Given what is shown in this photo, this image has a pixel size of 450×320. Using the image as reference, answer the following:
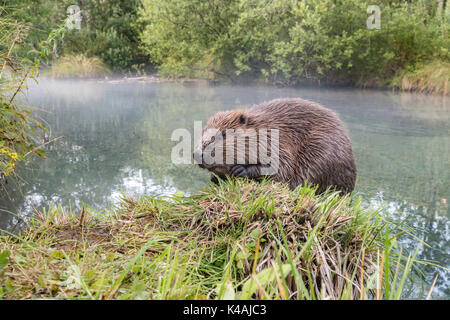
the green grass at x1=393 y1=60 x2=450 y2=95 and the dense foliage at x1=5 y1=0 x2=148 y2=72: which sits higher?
the dense foliage at x1=5 y1=0 x2=148 y2=72

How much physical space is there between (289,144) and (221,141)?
62cm

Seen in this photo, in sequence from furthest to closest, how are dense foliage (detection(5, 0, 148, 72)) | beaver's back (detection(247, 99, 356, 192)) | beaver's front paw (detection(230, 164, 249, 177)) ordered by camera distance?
dense foliage (detection(5, 0, 148, 72)) < beaver's back (detection(247, 99, 356, 192)) < beaver's front paw (detection(230, 164, 249, 177))

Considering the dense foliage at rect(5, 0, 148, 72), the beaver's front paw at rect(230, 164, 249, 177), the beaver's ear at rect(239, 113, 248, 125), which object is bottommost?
the beaver's front paw at rect(230, 164, 249, 177)

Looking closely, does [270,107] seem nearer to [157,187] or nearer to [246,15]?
[157,187]

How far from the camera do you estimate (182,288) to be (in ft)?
3.98

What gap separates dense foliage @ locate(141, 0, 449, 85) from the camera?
38.8 ft

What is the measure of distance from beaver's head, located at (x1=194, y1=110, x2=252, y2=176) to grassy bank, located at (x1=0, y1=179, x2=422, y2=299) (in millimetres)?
308

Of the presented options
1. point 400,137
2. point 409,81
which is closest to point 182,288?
point 400,137

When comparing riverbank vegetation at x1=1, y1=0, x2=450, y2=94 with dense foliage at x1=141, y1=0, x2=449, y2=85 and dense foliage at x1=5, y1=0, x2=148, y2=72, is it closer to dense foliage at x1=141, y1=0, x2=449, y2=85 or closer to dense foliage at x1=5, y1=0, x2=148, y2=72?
dense foliage at x1=141, y1=0, x2=449, y2=85

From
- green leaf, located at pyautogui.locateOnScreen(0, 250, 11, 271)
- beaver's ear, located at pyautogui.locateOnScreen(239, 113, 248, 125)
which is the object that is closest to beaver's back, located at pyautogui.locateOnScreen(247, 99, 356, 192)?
beaver's ear, located at pyautogui.locateOnScreen(239, 113, 248, 125)

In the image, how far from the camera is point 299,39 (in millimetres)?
11969

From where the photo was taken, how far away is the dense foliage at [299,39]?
11828 millimetres

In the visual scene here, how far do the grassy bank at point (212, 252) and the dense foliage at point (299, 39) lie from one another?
413 inches

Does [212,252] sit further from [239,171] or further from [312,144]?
[312,144]
